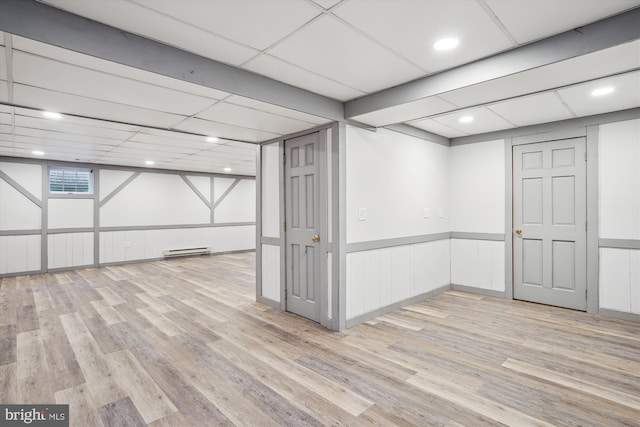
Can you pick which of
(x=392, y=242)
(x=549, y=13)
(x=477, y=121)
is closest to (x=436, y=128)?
(x=477, y=121)

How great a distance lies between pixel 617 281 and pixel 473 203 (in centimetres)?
192

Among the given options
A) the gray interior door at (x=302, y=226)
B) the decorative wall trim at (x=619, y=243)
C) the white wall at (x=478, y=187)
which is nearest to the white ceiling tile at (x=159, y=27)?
the gray interior door at (x=302, y=226)

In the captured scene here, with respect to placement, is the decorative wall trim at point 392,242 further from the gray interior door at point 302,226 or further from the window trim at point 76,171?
the window trim at point 76,171

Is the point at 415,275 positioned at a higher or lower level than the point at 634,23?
lower

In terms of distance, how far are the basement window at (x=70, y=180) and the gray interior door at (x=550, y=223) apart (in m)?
8.72

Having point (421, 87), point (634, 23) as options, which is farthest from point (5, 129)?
point (634, 23)

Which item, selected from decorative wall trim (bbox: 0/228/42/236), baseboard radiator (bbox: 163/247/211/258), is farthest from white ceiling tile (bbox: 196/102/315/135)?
baseboard radiator (bbox: 163/247/211/258)

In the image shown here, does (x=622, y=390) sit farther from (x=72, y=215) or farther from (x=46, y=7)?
(x=72, y=215)

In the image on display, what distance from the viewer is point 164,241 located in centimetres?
881

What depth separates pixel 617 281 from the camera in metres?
3.89

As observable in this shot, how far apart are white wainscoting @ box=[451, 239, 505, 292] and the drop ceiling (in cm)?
193

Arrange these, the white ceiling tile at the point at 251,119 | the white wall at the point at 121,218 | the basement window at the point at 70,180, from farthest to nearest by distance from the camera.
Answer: the basement window at the point at 70,180 < the white wall at the point at 121,218 < the white ceiling tile at the point at 251,119

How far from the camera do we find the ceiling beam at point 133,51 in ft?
5.92

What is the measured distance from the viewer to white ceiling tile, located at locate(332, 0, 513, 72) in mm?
1894
